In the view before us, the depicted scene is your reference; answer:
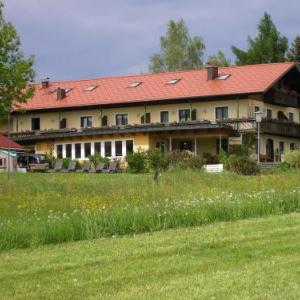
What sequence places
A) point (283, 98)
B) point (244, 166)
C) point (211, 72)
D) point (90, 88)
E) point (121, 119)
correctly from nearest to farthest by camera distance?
point (244, 166) < point (211, 72) < point (283, 98) < point (121, 119) < point (90, 88)

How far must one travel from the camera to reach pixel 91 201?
15.8 m

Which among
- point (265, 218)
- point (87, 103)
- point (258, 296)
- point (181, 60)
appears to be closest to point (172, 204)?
point (265, 218)

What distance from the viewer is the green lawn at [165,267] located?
744cm

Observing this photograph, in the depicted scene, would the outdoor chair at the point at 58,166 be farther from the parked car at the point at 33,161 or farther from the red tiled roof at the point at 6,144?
the red tiled roof at the point at 6,144

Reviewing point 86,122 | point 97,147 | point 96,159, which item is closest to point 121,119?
point 86,122

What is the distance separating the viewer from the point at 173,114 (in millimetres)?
59188

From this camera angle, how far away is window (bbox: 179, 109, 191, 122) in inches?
2300

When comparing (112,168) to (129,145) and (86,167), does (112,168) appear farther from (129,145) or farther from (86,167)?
(129,145)

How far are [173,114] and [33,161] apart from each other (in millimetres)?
12522

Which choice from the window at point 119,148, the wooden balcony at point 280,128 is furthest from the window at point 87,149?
the wooden balcony at point 280,128

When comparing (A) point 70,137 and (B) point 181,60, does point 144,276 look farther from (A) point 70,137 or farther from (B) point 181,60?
(B) point 181,60

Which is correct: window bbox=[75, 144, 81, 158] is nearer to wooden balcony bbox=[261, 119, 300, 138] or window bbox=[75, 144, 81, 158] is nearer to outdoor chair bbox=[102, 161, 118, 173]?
outdoor chair bbox=[102, 161, 118, 173]

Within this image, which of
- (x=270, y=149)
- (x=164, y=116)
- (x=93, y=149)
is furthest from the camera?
(x=164, y=116)

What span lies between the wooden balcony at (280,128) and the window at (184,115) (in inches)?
266
